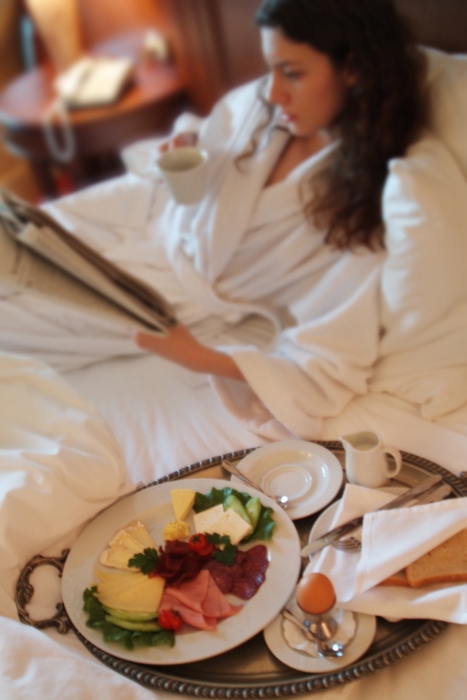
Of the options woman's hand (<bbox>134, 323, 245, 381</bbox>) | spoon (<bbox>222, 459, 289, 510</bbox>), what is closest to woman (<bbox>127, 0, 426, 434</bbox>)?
woman's hand (<bbox>134, 323, 245, 381</bbox>)

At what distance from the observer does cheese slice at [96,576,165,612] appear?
83 centimetres

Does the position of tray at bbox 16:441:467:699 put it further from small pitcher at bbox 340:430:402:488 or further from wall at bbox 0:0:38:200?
wall at bbox 0:0:38:200

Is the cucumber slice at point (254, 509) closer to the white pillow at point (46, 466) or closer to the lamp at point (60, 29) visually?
the white pillow at point (46, 466)

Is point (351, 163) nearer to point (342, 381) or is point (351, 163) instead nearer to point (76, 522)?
point (342, 381)

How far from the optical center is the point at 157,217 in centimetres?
165

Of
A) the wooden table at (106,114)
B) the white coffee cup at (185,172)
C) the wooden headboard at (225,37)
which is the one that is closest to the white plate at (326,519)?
the white coffee cup at (185,172)

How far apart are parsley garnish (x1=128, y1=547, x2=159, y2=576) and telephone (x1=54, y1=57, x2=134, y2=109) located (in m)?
1.73

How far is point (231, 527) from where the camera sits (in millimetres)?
901

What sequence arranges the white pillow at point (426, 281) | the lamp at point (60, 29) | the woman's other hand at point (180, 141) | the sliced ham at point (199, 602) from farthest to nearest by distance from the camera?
the lamp at point (60, 29) < the woman's other hand at point (180, 141) < the white pillow at point (426, 281) < the sliced ham at point (199, 602)

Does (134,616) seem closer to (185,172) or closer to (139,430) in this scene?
(139,430)

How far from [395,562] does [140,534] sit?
1.11ft

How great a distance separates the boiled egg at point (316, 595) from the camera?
0.77m

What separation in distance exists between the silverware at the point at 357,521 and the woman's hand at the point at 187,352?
1.37 feet

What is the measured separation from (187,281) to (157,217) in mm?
264
